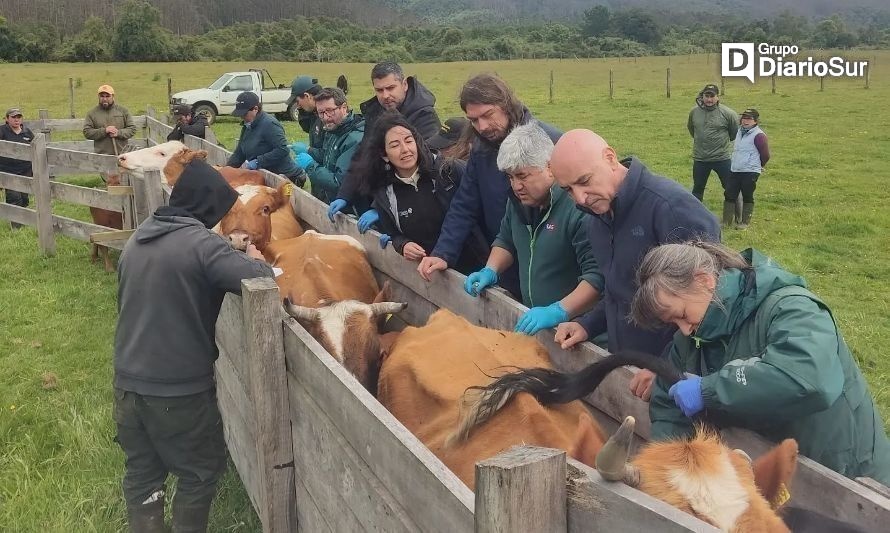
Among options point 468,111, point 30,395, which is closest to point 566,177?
point 468,111

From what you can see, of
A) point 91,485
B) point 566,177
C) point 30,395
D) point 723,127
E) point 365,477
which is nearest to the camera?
point 365,477

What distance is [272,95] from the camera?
2831 cm

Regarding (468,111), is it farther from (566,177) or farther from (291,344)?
(291,344)

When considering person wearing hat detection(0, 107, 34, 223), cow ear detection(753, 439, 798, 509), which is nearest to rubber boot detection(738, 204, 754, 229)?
cow ear detection(753, 439, 798, 509)

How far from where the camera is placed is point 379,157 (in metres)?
4.43

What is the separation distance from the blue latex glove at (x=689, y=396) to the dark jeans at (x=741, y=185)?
31.5ft

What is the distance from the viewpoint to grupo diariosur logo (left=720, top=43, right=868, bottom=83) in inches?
1492

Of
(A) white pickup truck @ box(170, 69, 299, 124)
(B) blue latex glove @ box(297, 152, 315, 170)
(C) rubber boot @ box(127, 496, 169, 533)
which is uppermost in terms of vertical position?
(A) white pickup truck @ box(170, 69, 299, 124)

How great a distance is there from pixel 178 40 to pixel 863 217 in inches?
2451

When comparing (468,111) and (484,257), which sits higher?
(468,111)

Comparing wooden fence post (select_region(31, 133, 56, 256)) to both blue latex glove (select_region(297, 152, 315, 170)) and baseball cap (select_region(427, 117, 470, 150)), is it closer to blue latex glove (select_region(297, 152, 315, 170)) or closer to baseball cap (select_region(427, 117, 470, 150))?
blue latex glove (select_region(297, 152, 315, 170))

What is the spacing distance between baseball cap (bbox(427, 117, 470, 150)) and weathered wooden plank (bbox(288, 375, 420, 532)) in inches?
98.8

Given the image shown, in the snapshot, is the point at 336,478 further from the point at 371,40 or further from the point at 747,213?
the point at 371,40

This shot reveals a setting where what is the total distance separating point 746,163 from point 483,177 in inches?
314
